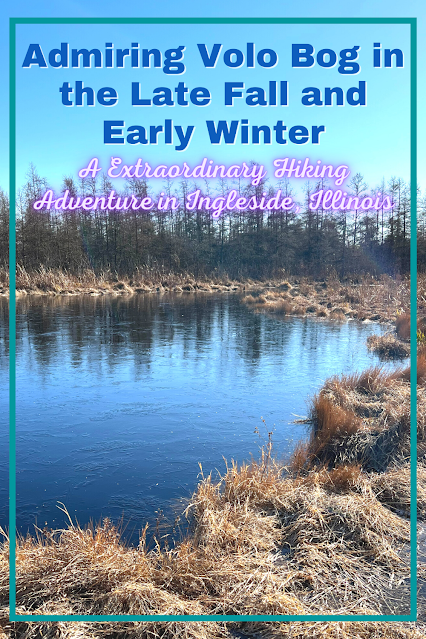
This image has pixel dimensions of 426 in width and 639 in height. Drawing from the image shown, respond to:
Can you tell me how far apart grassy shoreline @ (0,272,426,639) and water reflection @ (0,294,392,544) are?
827mm

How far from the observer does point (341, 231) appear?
43844mm

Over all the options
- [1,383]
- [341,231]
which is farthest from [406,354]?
[341,231]

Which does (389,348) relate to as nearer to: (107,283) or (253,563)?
(253,563)

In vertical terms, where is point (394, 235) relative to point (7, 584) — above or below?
above

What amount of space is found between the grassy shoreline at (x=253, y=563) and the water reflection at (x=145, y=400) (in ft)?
2.71

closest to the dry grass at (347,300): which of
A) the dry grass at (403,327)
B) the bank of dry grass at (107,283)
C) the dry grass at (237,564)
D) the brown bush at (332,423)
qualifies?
the dry grass at (403,327)

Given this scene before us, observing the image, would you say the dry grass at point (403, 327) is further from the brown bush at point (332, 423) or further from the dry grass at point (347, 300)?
the brown bush at point (332, 423)

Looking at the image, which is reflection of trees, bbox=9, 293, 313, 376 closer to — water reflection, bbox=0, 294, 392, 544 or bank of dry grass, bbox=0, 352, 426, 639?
water reflection, bbox=0, 294, 392, 544

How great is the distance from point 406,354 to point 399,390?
4.45 metres

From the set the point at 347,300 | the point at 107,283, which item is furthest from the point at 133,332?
the point at 107,283

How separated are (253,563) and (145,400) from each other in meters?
4.88

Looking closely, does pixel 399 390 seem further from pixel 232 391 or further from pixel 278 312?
pixel 278 312

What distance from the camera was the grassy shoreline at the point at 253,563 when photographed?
3.04 meters

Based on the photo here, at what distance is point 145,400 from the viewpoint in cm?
827
